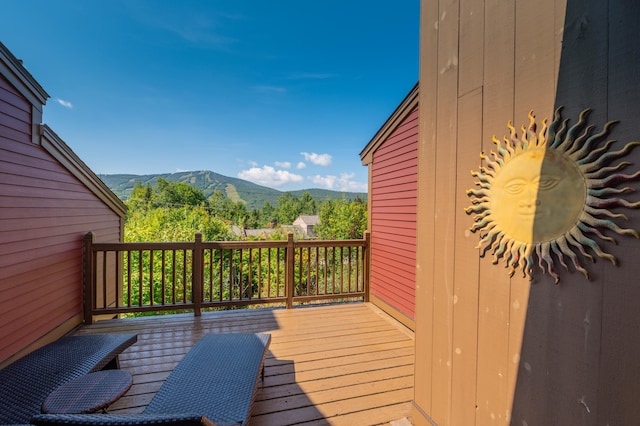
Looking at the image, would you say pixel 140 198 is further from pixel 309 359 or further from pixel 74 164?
pixel 309 359

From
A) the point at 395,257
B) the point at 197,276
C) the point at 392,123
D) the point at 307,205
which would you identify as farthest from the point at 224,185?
the point at 395,257

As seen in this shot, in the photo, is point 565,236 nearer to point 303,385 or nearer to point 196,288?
point 303,385

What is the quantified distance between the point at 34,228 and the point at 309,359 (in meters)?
3.33

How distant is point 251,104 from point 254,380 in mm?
37684

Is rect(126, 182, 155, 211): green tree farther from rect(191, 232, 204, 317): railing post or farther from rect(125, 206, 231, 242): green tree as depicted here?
rect(191, 232, 204, 317): railing post

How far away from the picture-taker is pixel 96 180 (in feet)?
15.3

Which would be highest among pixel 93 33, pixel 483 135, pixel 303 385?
pixel 93 33

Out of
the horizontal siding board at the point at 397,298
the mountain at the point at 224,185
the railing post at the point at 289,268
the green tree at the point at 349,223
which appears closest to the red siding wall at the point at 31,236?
the railing post at the point at 289,268

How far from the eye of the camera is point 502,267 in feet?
4.32

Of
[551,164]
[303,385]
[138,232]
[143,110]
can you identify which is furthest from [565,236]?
[143,110]

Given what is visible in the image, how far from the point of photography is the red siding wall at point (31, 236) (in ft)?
8.84

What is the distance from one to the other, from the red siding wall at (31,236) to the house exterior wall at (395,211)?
4252 millimetres

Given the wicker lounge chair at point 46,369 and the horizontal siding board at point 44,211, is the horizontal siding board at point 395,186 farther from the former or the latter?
the horizontal siding board at point 44,211

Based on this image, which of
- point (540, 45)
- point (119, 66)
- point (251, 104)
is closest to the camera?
point (540, 45)
